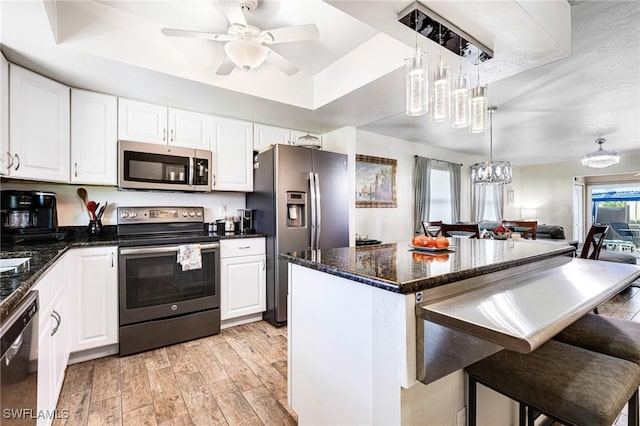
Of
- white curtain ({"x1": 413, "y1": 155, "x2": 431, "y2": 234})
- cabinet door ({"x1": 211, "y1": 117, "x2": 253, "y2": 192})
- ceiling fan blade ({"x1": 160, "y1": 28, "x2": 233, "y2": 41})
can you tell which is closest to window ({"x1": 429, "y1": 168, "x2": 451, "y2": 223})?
white curtain ({"x1": 413, "y1": 155, "x2": 431, "y2": 234})

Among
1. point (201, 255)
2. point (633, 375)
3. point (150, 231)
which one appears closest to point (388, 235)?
point (201, 255)

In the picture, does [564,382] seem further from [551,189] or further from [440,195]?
[551,189]

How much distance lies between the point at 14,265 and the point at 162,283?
1.12 metres

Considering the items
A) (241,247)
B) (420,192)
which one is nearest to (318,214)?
(241,247)

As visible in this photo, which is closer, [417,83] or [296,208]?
[417,83]

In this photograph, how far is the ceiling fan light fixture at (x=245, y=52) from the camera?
1.83 meters

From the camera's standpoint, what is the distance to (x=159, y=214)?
2.97 metres

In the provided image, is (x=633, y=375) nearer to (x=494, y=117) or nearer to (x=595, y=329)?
(x=595, y=329)

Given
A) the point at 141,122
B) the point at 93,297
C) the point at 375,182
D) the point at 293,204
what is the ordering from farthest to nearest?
the point at 375,182
the point at 293,204
the point at 141,122
the point at 93,297

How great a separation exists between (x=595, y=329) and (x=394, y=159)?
3.70m

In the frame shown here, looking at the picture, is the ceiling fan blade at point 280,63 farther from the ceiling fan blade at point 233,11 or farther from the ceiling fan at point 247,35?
the ceiling fan blade at point 233,11

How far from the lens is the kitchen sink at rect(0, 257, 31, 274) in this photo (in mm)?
1337

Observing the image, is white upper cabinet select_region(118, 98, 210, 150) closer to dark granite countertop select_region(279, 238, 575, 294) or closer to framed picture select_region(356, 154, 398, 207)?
dark granite countertop select_region(279, 238, 575, 294)

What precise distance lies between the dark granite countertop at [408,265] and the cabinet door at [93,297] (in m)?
1.67
